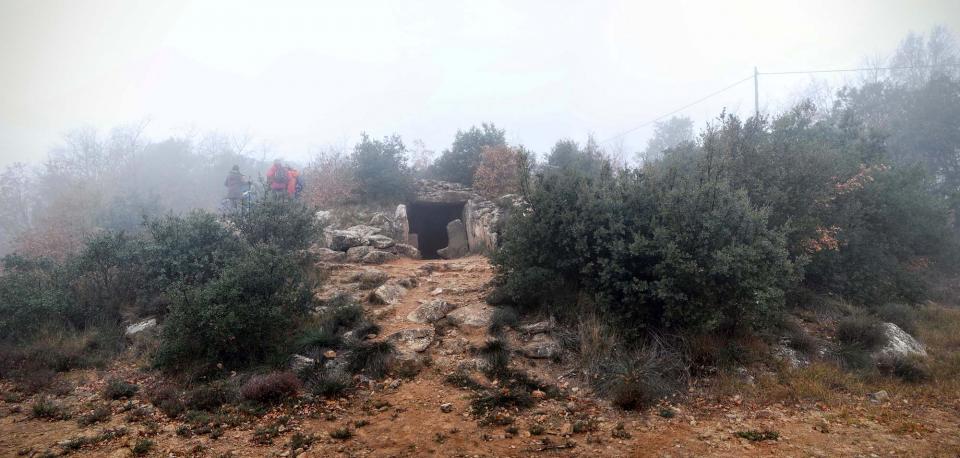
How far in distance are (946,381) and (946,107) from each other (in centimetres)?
1958

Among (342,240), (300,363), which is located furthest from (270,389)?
(342,240)

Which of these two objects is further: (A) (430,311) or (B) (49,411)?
(A) (430,311)

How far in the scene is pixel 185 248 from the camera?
29.7 ft

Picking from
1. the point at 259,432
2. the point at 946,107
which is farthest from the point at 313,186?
the point at 946,107

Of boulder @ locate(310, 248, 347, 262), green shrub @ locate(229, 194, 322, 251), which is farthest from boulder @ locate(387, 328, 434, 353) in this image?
boulder @ locate(310, 248, 347, 262)

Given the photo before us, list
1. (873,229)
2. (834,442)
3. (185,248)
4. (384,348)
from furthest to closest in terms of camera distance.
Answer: (873,229), (185,248), (384,348), (834,442)

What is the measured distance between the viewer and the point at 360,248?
12.3m

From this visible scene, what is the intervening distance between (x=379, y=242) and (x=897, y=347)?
11.3 meters

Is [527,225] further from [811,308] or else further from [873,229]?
[873,229]

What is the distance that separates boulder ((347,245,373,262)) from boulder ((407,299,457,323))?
383 centimetres

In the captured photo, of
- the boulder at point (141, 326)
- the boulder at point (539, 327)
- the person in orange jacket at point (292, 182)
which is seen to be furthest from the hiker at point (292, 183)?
the boulder at point (539, 327)

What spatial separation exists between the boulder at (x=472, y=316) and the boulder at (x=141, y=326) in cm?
548

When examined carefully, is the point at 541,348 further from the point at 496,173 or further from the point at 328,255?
the point at 496,173

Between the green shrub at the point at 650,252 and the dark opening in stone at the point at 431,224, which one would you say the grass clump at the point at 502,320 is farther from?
the dark opening in stone at the point at 431,224
